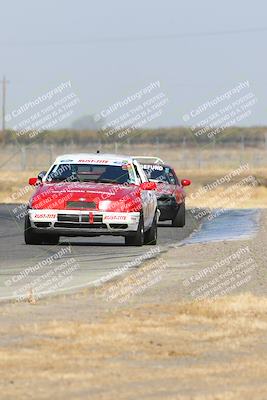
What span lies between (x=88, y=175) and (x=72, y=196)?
156 cm

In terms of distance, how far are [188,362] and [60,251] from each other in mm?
12182

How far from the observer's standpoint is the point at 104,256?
70.2 ft

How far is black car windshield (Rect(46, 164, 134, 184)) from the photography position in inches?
955

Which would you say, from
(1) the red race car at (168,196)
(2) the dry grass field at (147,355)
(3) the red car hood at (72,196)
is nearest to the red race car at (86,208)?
(3) the red car hood at (72,196)

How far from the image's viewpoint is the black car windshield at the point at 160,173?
33.1 m

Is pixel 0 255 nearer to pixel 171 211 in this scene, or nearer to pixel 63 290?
pixel 63 290

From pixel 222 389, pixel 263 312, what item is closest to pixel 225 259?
pixel 263 312

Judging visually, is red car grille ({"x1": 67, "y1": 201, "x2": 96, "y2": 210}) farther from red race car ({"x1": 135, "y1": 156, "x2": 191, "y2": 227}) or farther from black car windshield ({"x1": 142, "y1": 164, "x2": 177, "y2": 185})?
black car windshield ({"x1": 142, "y1": 164, "x2": 177, "y2": 185})

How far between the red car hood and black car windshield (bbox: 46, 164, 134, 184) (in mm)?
560

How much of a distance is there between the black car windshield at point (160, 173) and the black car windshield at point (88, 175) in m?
8.48

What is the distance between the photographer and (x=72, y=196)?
2316 centimetres

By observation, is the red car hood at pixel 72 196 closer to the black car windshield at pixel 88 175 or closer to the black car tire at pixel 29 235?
the black car tire at pixel 29 235

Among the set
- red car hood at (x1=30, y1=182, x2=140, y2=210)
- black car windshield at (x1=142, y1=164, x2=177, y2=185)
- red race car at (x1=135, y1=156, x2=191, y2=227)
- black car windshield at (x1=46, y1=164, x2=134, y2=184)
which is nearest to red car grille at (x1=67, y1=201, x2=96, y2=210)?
red car hood at (x1=30, y1=182, x2=140, y2=210)

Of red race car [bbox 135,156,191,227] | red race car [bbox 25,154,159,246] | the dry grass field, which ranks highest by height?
the dry grass field
